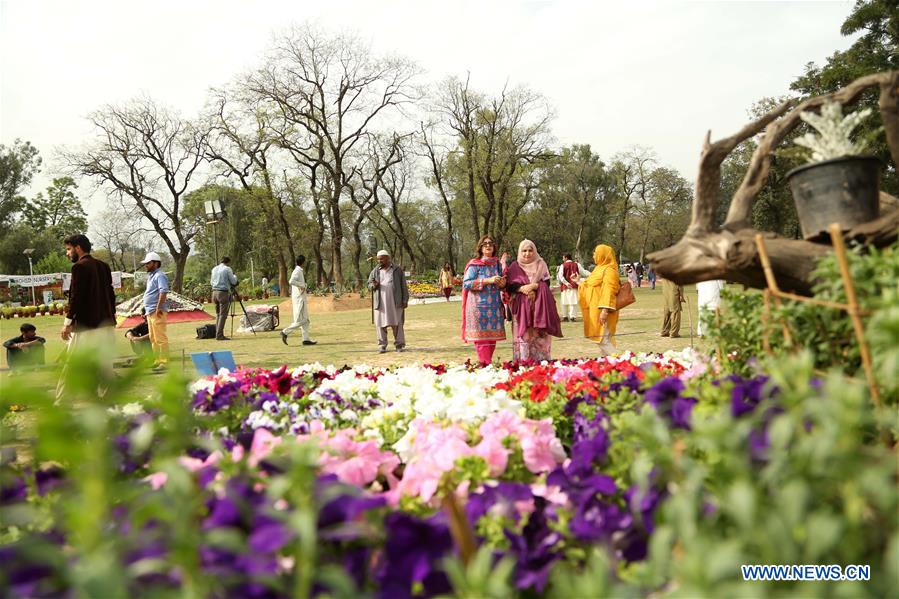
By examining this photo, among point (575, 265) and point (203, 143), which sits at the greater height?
point (203, 143)

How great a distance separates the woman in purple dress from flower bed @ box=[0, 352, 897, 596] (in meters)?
5.32

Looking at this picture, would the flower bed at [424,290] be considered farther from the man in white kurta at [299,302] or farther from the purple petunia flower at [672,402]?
the purple petunia flower at [672,402]

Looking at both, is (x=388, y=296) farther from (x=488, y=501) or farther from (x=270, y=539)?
(x=270, y=539)

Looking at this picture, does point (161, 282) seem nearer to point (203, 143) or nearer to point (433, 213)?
point (203, 143)

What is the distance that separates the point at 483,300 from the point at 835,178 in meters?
6.29

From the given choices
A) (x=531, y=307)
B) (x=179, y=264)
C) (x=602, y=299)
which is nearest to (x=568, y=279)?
(x=602, y=299)

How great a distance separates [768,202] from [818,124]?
37.7 meters

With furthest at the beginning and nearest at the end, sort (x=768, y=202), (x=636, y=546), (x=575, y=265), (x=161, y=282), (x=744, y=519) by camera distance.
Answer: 1. (x=768, y=202)
2. (x=575, y=265)
3. (x=161, y=282)
4. (x=636, y=546)
5. (x=744, y=519)

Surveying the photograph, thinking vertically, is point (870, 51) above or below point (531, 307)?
above

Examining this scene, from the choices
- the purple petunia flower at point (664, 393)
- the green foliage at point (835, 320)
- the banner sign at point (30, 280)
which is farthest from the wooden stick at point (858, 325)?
the banner sign at point (30, 280)

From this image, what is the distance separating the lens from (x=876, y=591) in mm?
887

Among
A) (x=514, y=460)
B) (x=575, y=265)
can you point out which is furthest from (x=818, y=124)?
(x=575, y=265)

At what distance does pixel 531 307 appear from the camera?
25.5 feet

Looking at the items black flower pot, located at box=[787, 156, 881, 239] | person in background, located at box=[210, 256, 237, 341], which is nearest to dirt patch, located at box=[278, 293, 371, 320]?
person in background, located at box=[210, 256, 237, 341]
